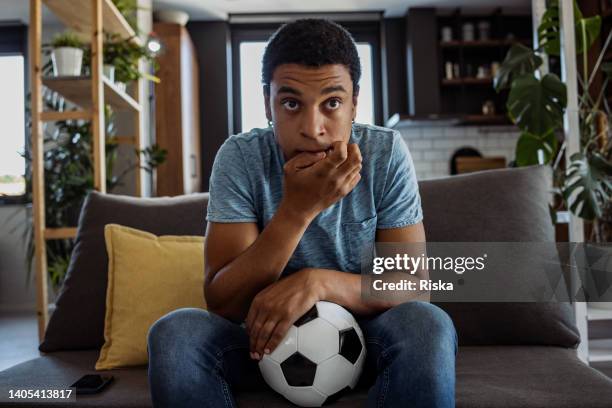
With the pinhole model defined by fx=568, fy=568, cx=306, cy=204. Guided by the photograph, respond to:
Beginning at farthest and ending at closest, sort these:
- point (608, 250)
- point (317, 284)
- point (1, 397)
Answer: point (608, 250), point (1, 397), point (317, 284)

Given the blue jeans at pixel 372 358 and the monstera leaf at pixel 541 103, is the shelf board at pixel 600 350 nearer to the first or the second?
the monstera leaf at pixel 541 103

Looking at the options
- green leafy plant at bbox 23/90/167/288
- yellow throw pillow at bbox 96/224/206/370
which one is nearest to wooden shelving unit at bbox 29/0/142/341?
green leafy plant at bbox 23/90/167/288

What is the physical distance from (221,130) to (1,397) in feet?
15.5

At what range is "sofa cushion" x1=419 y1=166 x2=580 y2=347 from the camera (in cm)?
149

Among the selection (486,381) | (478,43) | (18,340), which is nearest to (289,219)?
(486,381)

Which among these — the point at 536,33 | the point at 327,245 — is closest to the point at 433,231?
the point at 327,245

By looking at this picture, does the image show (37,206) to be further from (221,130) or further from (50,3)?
(221,130)

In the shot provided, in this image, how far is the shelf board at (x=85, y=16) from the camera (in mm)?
2836

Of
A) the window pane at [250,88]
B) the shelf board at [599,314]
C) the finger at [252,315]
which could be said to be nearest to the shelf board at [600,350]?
the shelf board at [599,314]

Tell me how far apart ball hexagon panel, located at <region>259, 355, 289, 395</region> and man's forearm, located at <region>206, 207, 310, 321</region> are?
13 cm

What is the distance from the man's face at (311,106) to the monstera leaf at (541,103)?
5.40 ft

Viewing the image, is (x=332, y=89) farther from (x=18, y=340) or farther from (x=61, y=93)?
(x=18, y=340)

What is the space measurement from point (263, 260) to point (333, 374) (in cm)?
25

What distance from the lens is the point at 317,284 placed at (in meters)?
1.09
